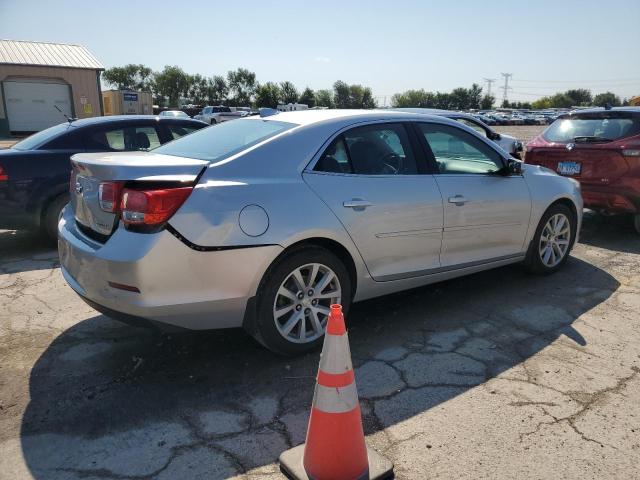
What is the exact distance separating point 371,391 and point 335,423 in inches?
33.9

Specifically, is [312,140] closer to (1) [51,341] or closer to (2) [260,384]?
(2) [260,384]

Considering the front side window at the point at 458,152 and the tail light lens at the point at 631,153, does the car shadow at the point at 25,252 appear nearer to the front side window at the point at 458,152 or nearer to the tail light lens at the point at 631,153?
the front side window at the point at 458,152

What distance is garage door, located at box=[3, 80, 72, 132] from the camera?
30094 mm

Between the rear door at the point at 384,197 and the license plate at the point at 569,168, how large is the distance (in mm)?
3712

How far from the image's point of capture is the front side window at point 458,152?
420 centimetres

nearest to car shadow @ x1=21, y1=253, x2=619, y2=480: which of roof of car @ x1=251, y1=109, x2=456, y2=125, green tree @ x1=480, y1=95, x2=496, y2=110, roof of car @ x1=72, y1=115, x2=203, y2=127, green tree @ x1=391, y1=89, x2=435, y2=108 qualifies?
roof of car @ x1=251, y1=109, x2=456, y2=125

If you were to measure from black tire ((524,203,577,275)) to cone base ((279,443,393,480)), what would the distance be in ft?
10.3

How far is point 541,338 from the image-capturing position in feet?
12.6

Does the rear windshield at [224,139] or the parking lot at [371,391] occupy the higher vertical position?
the rear windshield at [224,139]

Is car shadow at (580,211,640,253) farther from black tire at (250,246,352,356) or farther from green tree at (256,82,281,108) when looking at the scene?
green tree at (256,82,281,108)

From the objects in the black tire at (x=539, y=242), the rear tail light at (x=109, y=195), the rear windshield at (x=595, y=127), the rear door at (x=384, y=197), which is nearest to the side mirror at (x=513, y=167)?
the black tire at (x=539, y=242)

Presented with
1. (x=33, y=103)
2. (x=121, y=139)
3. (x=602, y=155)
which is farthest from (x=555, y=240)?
(x=33, y=103)

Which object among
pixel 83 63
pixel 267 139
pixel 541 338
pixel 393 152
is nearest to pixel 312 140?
pixel 267 139

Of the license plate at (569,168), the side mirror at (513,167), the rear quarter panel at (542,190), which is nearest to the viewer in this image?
the side mirror at (513,167)
